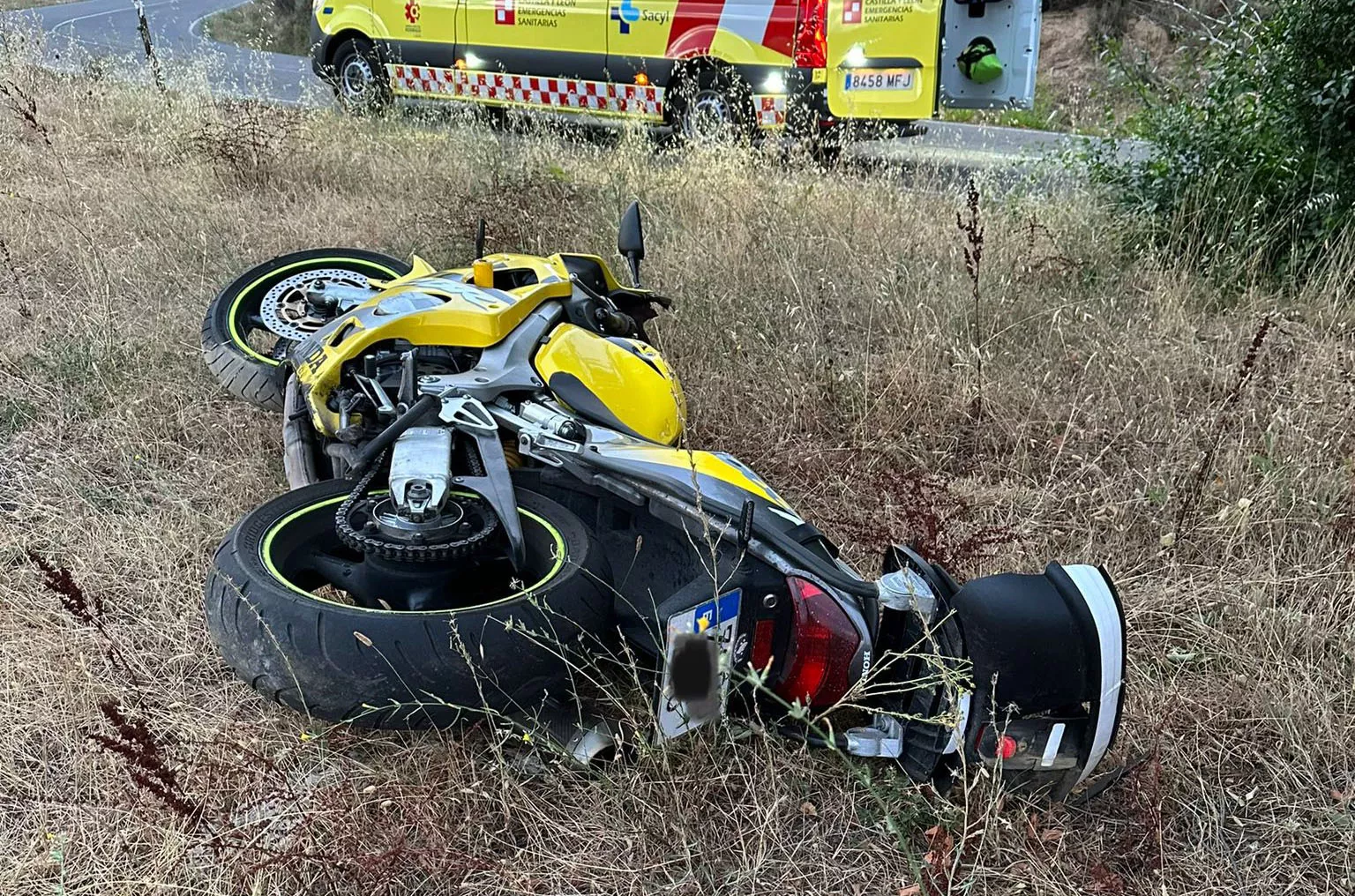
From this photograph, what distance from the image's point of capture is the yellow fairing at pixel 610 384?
9.68ft

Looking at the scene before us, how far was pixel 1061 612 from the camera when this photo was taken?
2.16 meters

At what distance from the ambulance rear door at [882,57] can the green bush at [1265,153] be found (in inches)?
104

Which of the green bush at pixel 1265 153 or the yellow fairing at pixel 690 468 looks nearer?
the yellow fairing at pixel 690 468

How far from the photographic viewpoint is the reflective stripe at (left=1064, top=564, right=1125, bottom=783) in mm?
2090

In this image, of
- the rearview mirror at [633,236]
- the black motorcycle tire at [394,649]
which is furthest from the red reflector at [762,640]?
the rearview mirror at [633,236]

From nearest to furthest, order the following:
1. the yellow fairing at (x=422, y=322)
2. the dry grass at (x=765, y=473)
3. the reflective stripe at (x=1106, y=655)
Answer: the reflective stripe at (x=1106, y=655) → the dry grass at (x=765, y=473) → the yellow fairing at (x=422, y=322)

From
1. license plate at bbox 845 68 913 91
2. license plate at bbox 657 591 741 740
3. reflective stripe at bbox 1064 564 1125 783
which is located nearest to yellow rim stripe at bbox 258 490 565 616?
license plate at bbox 657 591 741 740

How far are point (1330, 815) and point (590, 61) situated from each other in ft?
27.2

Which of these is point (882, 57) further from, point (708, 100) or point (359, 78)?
point (359, 78)

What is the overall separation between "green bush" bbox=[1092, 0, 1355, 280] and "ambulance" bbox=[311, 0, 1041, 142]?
231cm

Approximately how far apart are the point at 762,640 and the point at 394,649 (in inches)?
32.5

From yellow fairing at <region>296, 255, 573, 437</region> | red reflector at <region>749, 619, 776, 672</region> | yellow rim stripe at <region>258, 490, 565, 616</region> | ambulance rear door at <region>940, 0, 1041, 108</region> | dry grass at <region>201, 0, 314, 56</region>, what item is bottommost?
red reflector at <region>749, 619, 776, 672</region>

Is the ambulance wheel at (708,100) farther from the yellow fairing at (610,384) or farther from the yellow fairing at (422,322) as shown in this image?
the yellow fairing at (610,384)

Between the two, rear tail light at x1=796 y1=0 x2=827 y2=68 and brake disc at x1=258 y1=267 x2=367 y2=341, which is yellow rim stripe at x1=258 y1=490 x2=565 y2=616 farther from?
rear tail light at x1=796 y1=0 x2=827 y2=68
